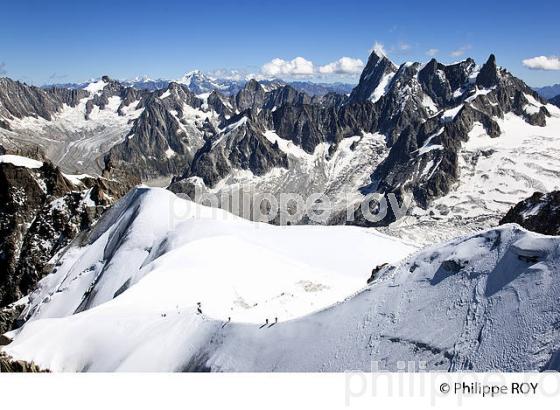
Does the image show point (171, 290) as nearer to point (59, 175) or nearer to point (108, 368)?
point (108, 368)

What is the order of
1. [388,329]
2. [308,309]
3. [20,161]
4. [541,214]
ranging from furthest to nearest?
[20,161], [541,214], [308,309], [388,329]

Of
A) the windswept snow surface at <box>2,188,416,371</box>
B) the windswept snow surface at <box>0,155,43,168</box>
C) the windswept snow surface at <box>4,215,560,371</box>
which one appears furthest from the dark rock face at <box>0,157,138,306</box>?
the windswept snow surface at <box>4,215,560,371</box>

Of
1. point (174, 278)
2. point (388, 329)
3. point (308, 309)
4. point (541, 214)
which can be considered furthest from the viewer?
point (541, 214)

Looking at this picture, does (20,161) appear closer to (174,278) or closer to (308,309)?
(174,278)

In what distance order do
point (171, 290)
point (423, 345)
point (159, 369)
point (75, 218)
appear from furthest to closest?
point (75, 218) < point (171, 290) < point (159, 369) < point (423, 345)

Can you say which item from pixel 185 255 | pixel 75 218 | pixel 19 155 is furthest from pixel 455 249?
pixel 19 155

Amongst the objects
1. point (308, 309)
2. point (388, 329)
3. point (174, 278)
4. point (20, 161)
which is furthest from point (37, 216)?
point (388, 329)
